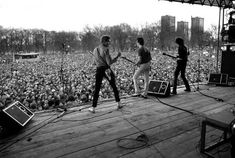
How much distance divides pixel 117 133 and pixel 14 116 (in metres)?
1.69

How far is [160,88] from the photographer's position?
5.20 meters

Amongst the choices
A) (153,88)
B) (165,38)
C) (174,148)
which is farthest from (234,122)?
(165,38)

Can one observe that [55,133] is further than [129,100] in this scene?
No

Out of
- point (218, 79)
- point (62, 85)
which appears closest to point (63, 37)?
point (62, 85)

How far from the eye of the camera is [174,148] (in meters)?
2.51

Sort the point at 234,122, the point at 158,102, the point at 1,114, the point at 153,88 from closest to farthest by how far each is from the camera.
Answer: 1. the point at 234,122
2. the point at 1,114
3. the point at 158,102
4. the point at 153,88

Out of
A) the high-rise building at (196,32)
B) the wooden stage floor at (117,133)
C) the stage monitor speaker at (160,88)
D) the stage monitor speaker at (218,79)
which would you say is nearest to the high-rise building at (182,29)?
the high-rise building at (196,32)

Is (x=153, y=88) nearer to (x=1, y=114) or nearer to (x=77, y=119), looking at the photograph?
(x=77, y=119)

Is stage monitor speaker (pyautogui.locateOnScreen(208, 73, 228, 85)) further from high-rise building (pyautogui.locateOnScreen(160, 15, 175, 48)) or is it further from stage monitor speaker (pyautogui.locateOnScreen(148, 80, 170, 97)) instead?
high-rise building (pyautogui.locateOnScreen(160, 15, 175, 48))

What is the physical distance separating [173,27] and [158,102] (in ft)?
166

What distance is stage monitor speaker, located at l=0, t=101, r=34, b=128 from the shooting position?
2908 millimetres

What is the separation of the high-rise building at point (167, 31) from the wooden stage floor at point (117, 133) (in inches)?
1841

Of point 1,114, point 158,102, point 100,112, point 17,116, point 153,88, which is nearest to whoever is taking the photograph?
point 1,114

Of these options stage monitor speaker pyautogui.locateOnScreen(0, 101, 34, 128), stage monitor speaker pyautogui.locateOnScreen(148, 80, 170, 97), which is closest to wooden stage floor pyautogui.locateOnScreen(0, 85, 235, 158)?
stage monitor speaker pyautogui.locateOnScreen(0, 101, 34, 128)
